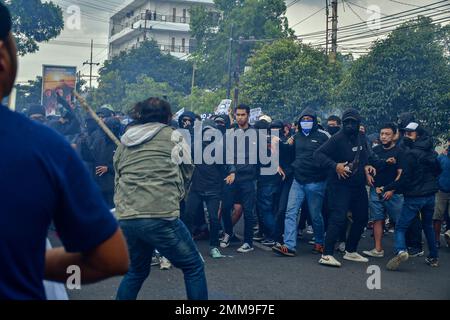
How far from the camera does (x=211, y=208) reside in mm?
7992

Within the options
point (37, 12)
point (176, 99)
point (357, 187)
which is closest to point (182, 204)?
point (357, 187)

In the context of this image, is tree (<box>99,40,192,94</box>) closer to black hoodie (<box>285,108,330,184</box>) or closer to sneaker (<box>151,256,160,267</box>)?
black hoodie (<box>285,108,330,184</box>)

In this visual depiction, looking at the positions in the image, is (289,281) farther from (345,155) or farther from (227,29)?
(227,29)

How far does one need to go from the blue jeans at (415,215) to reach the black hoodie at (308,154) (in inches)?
44.7

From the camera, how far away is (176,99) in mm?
44375

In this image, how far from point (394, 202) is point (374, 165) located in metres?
0.68

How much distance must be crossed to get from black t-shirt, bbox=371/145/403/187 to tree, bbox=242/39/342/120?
1684 centimetres

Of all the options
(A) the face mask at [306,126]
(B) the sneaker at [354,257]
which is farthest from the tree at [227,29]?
(B) the sneaker at [354,257]

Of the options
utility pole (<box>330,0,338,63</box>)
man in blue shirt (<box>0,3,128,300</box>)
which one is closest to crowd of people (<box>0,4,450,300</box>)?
man in blue shirt (<box>0,3,128,300</box>)

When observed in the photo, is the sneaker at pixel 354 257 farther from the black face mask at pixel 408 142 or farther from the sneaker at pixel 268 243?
the black face mask at pixel 408 142

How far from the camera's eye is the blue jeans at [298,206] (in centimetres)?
793

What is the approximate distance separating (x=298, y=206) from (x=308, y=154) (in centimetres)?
71

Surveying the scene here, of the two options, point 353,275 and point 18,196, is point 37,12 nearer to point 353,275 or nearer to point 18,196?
point 353,275

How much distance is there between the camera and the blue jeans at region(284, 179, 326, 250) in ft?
26.0
